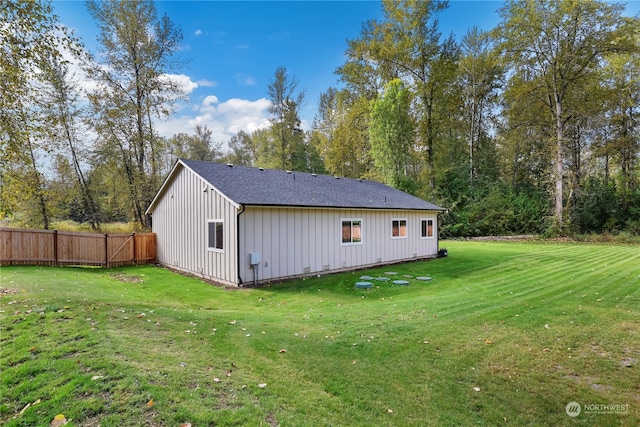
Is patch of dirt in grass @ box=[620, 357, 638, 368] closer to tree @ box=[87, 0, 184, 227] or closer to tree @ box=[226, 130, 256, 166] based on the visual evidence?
tree @ box=[87, 0, 184, 227]

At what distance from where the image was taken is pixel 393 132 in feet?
76.9

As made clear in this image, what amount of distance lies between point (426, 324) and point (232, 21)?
14.3 meters

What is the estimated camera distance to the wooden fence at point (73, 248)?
10.5 meters

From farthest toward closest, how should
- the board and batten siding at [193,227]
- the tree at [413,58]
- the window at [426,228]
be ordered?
the tree at [413,58]
the window at [426,228]
the board and batten siding at [193,227]

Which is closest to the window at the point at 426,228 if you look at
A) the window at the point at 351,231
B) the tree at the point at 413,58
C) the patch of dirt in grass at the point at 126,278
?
the window at the point at 351,231

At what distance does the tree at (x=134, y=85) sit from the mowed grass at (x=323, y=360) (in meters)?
13.3

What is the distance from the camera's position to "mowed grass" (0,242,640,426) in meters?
2.80

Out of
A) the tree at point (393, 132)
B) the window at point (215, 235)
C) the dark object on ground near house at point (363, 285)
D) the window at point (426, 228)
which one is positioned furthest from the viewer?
the tree at point (393, 132)

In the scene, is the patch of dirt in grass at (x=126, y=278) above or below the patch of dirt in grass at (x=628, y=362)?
above

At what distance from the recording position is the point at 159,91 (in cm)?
1920

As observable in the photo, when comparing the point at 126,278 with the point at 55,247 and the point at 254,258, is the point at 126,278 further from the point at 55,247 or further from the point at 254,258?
the point at 254,258

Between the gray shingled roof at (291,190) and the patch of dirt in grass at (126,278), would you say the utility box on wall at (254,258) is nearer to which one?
the gray shingled roof at (291,190)

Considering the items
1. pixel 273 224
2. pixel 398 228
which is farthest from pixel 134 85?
pixel 398 228

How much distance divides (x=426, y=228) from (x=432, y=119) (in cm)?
1419
